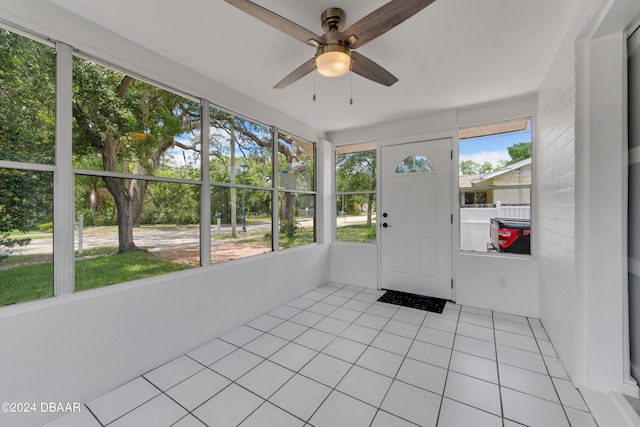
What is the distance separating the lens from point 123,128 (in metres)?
1.92

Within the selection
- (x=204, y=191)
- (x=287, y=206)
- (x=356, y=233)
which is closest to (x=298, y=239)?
(x=287, y=206)

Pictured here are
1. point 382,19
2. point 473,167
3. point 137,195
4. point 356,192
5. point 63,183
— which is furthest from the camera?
point 356,192

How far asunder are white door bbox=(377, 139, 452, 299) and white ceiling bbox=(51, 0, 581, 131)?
0.79 meters

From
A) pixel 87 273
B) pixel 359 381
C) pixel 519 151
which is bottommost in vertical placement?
pixel 359 381

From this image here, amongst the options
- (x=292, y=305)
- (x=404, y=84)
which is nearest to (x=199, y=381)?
(x=292, y=305)

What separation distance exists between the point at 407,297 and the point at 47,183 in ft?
12.0

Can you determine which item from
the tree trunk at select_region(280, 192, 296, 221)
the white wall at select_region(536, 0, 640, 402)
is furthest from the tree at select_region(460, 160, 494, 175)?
the tree trunk at select_region(280, 192, 296, 221)

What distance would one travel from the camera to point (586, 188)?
5.18 feet

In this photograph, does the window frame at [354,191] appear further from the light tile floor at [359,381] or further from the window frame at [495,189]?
the light tile floor at [359,381]

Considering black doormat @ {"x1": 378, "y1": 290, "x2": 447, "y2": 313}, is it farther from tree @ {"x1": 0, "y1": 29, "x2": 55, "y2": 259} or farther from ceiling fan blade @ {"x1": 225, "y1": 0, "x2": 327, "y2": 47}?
tree @ {"x1": 0, "y1": 29, "x2": 55, "y2": 259}

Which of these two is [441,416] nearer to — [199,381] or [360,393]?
[360,393]

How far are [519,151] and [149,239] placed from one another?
3.95 metres

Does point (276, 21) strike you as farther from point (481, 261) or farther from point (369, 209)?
point (481, 261)

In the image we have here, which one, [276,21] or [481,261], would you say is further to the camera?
[481,261]
